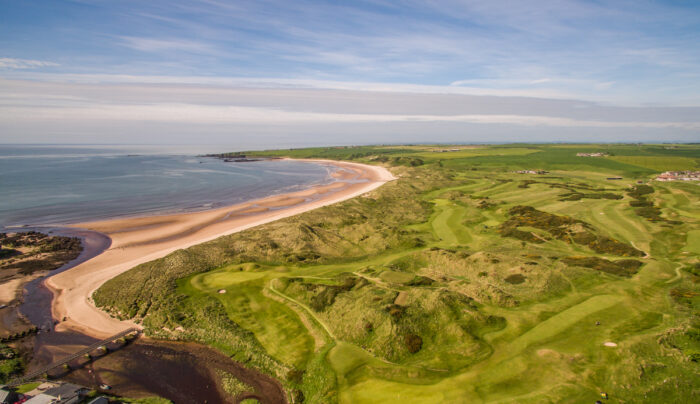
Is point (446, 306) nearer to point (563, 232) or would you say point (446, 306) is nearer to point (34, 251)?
point (563, 232)

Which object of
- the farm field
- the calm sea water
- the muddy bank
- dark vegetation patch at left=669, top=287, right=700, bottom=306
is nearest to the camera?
the farm field

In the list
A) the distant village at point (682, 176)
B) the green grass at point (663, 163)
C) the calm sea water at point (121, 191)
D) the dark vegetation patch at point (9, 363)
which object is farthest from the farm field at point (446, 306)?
the green grass at point (663, 163)

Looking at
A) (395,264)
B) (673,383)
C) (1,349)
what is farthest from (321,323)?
(1,349)

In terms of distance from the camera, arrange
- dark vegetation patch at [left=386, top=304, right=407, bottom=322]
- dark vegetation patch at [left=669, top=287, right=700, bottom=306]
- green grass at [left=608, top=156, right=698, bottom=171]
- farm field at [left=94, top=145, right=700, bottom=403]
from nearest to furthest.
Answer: farm field at [left=94, top=145, right=700, bottom=403] → dark vegetation patch at [left=386, top=304, right=407, bottom=322] → dark vegetation patch at [left=669, top=287, right=700, bottom=306] → green grass at [left=608, top=156, right=698, bottom=171]

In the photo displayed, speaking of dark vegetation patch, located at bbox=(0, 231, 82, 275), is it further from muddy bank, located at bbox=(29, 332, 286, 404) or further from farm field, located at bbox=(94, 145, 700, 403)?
muddy bank, located at bbox=(29, 332, 286, 404)

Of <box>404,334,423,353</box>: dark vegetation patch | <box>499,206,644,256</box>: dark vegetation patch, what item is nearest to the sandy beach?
<box>404,334,423,353</box>: dark vegetation patch

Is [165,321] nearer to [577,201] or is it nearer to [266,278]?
[266,278]

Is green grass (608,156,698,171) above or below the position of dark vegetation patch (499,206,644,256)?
above
